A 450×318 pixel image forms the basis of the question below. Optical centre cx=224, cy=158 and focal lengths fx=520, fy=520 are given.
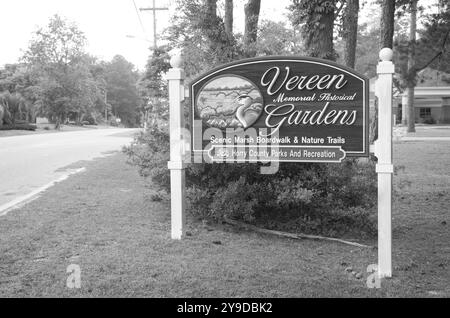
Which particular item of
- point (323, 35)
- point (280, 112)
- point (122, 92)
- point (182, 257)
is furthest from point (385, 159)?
point (122, 92)

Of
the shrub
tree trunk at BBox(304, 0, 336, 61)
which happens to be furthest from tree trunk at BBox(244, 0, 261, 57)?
the shrub

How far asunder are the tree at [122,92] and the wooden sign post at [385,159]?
110 metres

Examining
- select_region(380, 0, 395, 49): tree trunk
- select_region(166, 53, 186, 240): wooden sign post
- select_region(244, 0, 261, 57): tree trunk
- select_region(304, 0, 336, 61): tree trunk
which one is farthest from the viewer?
select_region(380, 0, 395, 49): tree trunk

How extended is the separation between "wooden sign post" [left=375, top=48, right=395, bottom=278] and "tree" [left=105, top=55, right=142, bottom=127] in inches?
4333

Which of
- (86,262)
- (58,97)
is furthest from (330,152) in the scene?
(58,97)

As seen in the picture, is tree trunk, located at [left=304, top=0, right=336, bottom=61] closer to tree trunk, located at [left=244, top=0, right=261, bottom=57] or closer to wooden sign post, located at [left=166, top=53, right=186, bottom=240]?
tree trunk, located at [left=244, top=0, right=261, bottom=57]

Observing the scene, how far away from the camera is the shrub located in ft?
20.9

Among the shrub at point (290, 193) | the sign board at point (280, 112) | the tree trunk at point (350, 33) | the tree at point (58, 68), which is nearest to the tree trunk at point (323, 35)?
the shrub at point (290, 193)

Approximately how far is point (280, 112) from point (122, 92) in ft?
367

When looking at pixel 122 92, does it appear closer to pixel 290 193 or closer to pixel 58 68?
pixel 58 68

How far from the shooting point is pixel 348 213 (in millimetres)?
6375

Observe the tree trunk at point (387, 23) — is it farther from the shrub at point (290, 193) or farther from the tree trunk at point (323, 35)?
the shrub at point (290, 193)
